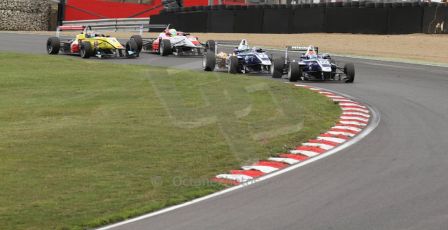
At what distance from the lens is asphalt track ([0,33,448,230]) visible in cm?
737

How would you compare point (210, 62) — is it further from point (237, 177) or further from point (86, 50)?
point (237, 177)

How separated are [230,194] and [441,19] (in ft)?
92.6

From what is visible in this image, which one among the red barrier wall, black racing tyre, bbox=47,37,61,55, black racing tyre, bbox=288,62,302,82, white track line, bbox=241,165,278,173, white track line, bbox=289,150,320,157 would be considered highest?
the red barrier wall

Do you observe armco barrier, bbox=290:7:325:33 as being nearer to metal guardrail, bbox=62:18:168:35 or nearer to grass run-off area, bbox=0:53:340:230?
metal guardrail, bbox=62:18:168:35

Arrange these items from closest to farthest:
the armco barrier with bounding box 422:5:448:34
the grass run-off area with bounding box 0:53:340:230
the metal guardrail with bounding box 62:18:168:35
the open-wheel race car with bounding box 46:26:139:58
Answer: the grass run-off area with bounding box 0:53:340:230, the open-wheel race car with bounding box 46:26:139:58, the armco barrier with bounding box 422:5:448:34, the metal guardrail with bounding box 62:18:168:35

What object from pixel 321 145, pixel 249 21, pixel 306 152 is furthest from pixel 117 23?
pixel 306 152

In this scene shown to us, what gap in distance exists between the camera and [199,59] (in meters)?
29.3

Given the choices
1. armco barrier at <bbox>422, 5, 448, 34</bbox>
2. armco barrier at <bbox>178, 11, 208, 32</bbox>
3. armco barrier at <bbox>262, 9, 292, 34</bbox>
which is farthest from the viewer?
armco barrier at <bbox>178, 11, 208, 32</bbox>

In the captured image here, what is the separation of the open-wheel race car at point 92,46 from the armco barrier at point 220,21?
39.2 feet

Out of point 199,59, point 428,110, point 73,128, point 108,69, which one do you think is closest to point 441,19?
point 199,59

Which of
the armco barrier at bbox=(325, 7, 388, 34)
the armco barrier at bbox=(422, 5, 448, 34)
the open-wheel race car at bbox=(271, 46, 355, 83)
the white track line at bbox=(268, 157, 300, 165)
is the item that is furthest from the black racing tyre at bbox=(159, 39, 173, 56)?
the white track line at bbox=(268, 157, 300, 165)

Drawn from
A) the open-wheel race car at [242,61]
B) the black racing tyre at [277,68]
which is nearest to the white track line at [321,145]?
the black racing tyre at [277,68]

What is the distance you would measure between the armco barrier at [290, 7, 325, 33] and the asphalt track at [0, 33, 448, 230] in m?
23.8

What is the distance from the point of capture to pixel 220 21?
42.6 m
